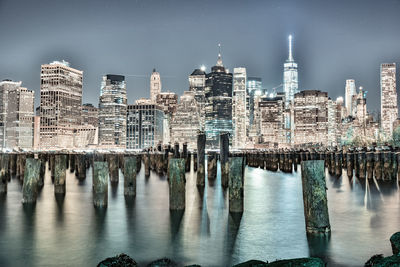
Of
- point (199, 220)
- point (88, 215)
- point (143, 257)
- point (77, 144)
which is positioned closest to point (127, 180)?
point (88, 215)

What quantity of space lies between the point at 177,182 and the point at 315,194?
3.87 meters

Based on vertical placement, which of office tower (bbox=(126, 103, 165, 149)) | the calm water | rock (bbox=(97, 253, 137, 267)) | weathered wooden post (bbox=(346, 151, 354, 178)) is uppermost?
office tower (bbox=(126, 103, 165, 149))

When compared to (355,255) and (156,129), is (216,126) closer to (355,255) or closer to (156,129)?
(156,129)

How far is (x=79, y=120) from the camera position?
18488 centimetres

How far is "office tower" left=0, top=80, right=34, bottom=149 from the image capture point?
527 ft

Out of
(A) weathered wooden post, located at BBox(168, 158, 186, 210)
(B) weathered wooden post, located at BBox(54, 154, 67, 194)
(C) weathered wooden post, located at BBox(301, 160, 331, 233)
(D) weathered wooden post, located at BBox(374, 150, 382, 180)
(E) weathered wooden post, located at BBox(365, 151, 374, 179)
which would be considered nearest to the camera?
(C) weathered wooden post, located at BBox(301, 160, 331, 233)

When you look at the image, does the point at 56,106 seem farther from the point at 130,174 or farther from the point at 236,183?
the point at 236,183

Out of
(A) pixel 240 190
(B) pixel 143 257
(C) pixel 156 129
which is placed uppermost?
Result: (C) pixel 156 129

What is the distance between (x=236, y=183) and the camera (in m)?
9.79

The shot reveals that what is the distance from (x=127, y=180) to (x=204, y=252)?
23.4ft

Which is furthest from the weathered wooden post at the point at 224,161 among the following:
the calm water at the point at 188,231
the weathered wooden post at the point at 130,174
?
the weathered wooden post at the point at 130,174

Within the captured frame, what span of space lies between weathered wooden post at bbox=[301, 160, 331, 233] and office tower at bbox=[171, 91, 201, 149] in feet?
559

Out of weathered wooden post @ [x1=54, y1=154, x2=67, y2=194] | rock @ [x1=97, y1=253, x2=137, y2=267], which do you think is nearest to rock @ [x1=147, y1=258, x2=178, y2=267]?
rock @ [x1=97, y1=253, x2=137, y2=267]

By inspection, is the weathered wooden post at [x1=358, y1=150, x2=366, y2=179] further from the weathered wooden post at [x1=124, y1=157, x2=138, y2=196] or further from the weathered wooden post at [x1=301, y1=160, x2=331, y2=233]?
the weathered wooden post at [x1=301, y1=160, x2=331, y2=233]
